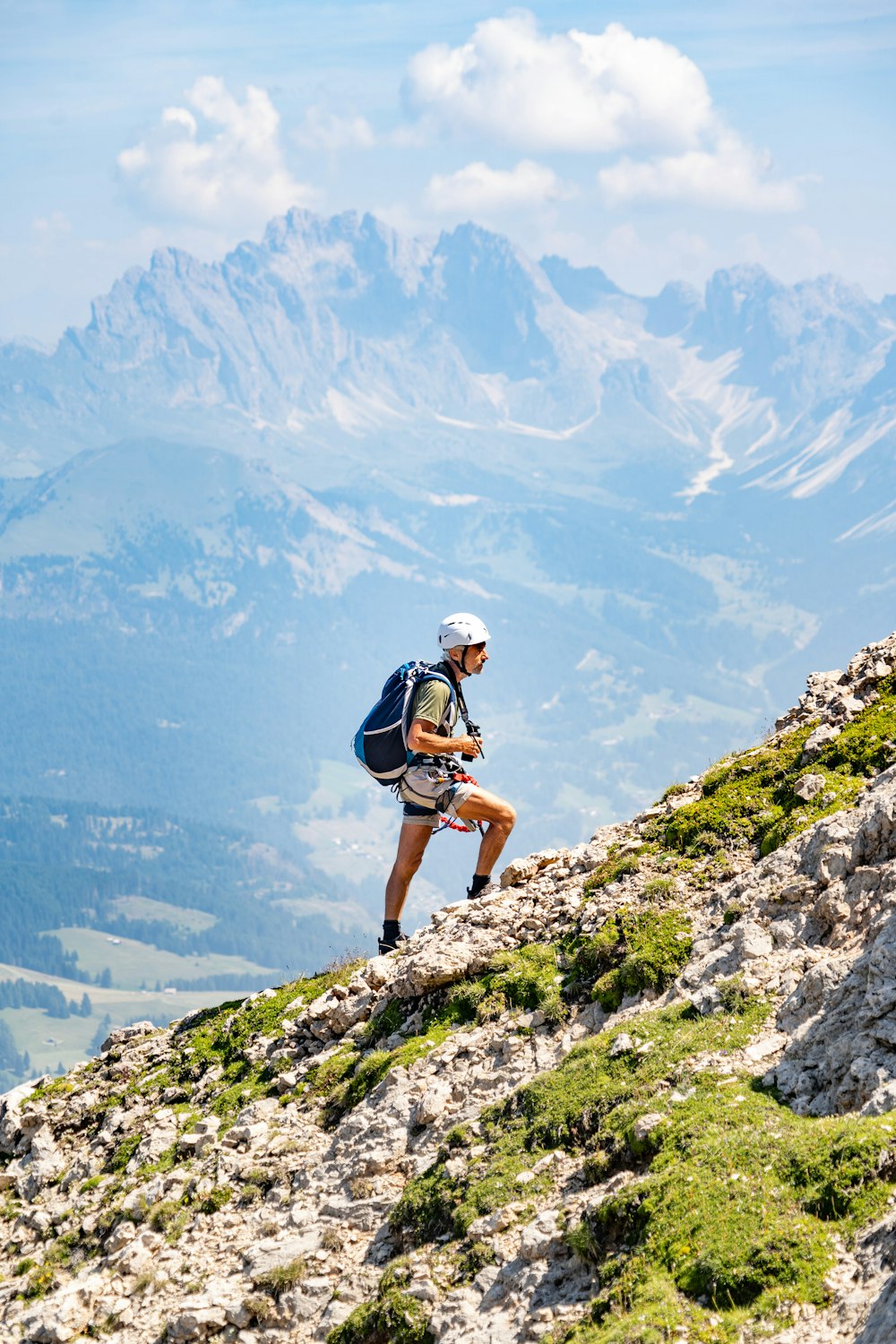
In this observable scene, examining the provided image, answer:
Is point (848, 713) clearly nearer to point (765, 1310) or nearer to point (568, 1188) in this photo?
point (568, 1188)

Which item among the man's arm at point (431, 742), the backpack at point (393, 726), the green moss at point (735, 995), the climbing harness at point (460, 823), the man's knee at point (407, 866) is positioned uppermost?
the backpack at point (393, 726)

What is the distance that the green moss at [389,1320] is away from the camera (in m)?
8.66

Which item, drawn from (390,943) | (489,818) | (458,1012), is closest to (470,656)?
(489,818)

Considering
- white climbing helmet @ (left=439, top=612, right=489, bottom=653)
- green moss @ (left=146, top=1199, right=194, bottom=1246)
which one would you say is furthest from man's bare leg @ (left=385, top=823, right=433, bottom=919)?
green moss @ (left=146, top=1199, right=194, bottom=1246)

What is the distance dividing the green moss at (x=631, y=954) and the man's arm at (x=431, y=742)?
9.36ft

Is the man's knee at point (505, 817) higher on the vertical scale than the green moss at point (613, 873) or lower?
higher

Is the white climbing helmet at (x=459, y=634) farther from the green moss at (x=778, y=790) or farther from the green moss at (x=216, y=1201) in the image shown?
the green moss at (x=216, y=1201)

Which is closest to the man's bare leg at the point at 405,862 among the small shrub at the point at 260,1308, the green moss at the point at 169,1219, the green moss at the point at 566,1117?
the green moss at the point at 169,1219

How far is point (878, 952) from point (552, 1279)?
3379 mm

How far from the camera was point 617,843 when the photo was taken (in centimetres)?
1457

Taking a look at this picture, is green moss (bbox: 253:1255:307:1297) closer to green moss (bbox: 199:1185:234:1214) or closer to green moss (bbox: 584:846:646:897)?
green moss (bbox: 199:1185:234:1214)

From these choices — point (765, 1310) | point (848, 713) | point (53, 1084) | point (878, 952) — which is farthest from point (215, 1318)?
point (848, 713)

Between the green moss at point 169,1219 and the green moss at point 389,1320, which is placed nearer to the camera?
the green moss at point 389,1320

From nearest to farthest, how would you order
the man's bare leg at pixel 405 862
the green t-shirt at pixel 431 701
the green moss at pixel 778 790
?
the green moss at pixel 778 790 < the green t-shirt at pixel 431 701 < the man's bare leg at pixel 405 862
